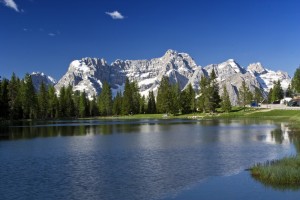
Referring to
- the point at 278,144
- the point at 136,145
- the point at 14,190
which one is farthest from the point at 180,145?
the point at 14,190

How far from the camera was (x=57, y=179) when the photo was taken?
32750mm

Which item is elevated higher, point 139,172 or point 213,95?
point 213,95

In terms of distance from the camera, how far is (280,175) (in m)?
30.0

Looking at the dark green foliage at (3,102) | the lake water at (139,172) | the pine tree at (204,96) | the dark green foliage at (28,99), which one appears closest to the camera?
the lake water at (139,172)

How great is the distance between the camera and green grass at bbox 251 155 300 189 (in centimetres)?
2902

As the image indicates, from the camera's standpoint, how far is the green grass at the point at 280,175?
29022 mm

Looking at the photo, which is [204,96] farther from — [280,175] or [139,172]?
[280,175]

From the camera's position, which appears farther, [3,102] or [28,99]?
[28,99]

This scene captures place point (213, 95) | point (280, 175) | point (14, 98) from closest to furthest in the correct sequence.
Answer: point (280, 175), point (14, 98), point (213, 95)

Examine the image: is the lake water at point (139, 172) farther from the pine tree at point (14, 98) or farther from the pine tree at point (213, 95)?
the pine tree at point (213, 95)

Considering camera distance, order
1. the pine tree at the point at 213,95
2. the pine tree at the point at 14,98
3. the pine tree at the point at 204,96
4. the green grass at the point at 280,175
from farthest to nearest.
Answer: the pine tree at the point at 204,96
the pine tree at the point at 213,95
the pine tree at the point at 14,98
the green grass at the point at 280,175

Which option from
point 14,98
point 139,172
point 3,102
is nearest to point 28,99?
point 14,98

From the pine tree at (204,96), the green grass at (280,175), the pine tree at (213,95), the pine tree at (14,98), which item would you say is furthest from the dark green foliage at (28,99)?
the green grass at (280,175)

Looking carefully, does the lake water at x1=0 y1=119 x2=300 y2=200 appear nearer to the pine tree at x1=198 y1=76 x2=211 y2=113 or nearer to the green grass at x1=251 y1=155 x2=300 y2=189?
the green grass at x1=251 y1=155 x2=300 y2=189
